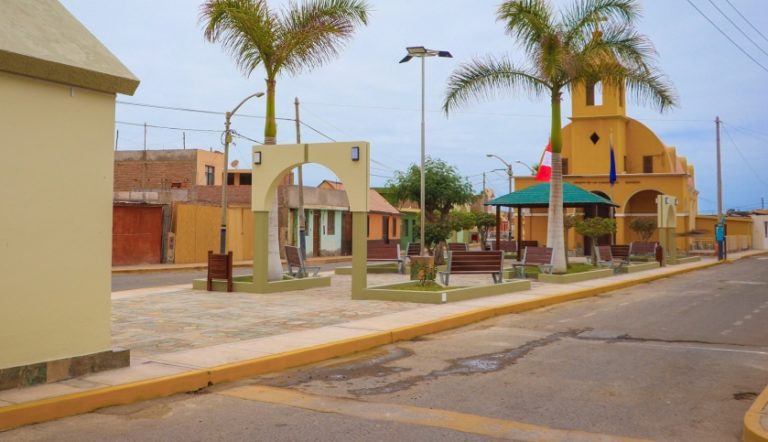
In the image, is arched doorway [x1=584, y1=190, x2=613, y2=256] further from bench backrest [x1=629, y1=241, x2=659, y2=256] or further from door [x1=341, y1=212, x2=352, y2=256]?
door [x1=341, y1=212, x2=352, y2=256]

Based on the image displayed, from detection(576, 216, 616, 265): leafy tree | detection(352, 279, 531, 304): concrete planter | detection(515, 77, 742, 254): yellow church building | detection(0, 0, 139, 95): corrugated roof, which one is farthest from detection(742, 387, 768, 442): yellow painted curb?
detection(515, 77, 742, 254): yellow church building

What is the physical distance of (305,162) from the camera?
1608 cm

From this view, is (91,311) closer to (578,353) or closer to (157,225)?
(578,353)

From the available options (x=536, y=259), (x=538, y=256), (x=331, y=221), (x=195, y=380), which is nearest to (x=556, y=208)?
(x=538, y=256)

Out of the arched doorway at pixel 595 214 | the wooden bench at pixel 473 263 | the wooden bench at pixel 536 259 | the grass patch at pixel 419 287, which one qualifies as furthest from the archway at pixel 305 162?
the arched doorway at pixel 595 214

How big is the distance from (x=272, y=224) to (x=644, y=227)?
31301 mm

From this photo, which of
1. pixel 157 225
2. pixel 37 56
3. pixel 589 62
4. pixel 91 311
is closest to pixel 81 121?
pixel 37 56

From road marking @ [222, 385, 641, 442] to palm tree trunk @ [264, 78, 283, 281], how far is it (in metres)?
10.1

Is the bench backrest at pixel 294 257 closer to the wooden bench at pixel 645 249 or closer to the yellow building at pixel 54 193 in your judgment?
the yellow building at pixel 54 193

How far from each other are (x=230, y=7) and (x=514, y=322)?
1000 centimetres

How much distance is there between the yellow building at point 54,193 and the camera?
643 centimetres

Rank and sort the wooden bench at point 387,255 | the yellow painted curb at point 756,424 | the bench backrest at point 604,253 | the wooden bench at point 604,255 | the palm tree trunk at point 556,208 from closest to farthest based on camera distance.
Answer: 1. the yellow painted curb at point 756,424
2. the palm tree trunk at point 556,208
3. the wooden bench at point 387,255
4. the wooden bench at point 604,255
5. the bench backrest at point 604,253

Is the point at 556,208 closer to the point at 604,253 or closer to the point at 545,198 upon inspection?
the point at 604,253

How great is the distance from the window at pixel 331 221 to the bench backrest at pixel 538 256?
2215cm
